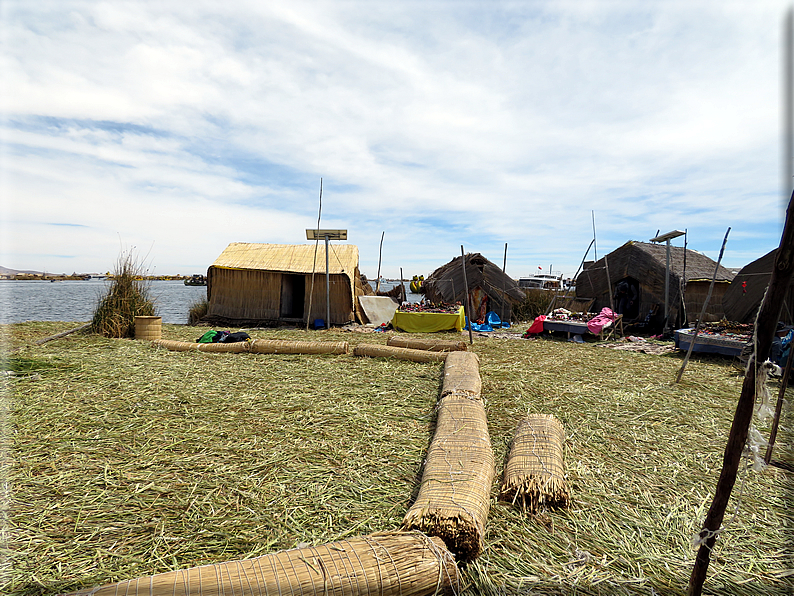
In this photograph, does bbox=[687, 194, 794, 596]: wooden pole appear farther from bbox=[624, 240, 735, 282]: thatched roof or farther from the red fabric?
bbox=[624, 240, 735, 282]: thatched roof

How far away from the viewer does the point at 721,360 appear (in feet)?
28.1

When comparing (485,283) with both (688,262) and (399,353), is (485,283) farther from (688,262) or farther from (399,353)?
(399,353)

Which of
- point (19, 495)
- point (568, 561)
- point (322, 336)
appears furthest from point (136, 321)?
point (568, 561)

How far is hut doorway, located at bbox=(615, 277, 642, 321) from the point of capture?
47.2ft

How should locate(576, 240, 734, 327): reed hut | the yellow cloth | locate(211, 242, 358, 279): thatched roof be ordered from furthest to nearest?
1. locate(211, 242, 358, 279): thatched roof
2. locate(576, 240, 734, 327): reed hut
3. the yellow cloth

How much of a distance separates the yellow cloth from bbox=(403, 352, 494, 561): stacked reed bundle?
7917 mm

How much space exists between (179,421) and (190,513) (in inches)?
66.9

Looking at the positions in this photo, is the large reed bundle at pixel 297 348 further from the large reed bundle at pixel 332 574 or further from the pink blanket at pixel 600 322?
the pink blanket at pixel 600 322

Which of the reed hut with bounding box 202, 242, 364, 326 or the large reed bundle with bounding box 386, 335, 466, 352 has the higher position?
the reed hut with bounding box 202, 242, 364, 326

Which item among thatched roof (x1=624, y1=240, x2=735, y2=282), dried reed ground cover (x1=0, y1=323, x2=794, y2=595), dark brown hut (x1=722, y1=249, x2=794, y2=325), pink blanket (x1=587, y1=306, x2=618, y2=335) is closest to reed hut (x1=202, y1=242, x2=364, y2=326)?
pink blanket (x1=587, y1=306, x2=618, y2=335)

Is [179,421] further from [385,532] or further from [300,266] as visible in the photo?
[300,266]

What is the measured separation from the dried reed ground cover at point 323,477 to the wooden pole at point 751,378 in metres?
0.50

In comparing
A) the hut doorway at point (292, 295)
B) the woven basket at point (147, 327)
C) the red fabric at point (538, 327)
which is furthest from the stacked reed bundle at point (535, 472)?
the hut doorway at point (292, 295)

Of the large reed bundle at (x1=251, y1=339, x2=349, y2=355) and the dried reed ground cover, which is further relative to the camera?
the large reed bundle at (x1=251, y1=339, x2=349, y2=355)
